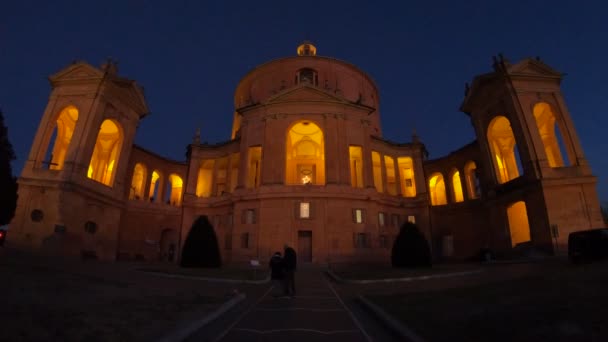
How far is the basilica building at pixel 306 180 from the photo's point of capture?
1069 inches

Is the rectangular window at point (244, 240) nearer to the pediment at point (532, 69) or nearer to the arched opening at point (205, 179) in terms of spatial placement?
the arched opening at point (205, 179)

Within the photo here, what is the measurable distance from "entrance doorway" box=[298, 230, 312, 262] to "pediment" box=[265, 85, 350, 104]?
48.5 ft

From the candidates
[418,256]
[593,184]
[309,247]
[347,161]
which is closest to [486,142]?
[593,184]

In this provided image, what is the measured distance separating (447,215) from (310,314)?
117 feet

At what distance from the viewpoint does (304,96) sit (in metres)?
36.0

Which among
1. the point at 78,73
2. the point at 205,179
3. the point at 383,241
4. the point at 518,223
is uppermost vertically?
the point at 78,73

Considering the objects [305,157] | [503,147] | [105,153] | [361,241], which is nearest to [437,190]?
[503,147]

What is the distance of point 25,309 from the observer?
6172 millimetres

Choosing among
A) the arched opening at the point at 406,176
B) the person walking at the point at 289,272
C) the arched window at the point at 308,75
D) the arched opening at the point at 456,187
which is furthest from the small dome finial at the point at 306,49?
the person walking at the point at 289,272

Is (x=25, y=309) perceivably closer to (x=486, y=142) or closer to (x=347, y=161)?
(x=347, y=161)

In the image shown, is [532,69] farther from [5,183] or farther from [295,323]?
[5,183]

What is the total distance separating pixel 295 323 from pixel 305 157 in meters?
33.6

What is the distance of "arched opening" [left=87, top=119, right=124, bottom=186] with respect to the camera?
35.8m

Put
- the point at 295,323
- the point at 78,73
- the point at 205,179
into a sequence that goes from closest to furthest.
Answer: the point at 295,323 → the point at 78,73 → the point at 205,179
